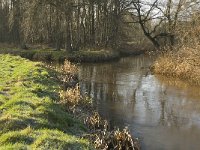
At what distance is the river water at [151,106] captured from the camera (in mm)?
11861

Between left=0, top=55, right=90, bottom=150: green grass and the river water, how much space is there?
94.4 inches

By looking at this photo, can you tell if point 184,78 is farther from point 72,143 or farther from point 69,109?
point 72,143

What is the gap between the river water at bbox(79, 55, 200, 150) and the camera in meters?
Answer: 11.9

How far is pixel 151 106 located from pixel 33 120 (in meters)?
7.63

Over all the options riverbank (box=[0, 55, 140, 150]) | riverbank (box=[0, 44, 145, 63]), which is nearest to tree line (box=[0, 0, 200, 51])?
riverbank (box=[0, 44, 145, 63])

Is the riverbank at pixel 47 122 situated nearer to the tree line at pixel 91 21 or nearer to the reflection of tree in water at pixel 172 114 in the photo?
the reflection of tree in water at pixel 172 114

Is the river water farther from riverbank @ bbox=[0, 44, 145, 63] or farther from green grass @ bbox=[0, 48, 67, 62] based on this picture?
green grass @ bbox=[0, 48, 67, 62]

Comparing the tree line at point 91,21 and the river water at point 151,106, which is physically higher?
the tree line at point 91,21

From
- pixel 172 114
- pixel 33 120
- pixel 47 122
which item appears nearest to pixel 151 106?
pixel 172 114

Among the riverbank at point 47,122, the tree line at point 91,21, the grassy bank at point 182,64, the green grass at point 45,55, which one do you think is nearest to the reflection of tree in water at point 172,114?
the riverbank at point 47,122

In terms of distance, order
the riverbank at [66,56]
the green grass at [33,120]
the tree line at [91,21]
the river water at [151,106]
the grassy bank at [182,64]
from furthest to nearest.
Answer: the tree line at [91,21]
the riverbank at [66,56]
the grassy bank at [182,64]
the river water at [151,106]
the green grass at [33,120]

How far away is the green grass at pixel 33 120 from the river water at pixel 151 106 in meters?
2.40

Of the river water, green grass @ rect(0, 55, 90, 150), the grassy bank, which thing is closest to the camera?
green grass @ rect(0, 55, 90, 150)

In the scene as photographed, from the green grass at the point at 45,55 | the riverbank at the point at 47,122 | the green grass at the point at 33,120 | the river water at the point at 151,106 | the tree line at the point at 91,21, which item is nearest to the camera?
the green grass at the point at 33,120
